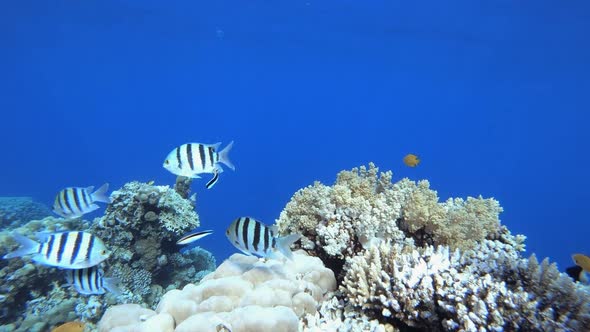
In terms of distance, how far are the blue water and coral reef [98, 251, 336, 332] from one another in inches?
1397

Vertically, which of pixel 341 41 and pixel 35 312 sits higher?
pixel 341 41

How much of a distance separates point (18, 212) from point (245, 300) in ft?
76.0

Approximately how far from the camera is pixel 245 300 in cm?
322

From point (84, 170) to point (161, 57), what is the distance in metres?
Result: 61.4

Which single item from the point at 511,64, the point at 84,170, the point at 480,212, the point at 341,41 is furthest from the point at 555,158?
the point at 84,170

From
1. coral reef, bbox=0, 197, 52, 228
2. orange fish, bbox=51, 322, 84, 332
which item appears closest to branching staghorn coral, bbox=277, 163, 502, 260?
orange fish, bbox=51, 322, 84, 332

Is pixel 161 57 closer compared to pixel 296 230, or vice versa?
pixel 296 230

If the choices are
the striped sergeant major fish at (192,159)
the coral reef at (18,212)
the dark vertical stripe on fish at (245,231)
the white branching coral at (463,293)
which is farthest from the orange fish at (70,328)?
the coral reef at (18,212)

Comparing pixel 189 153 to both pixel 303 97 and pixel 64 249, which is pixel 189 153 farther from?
pixel 303 97

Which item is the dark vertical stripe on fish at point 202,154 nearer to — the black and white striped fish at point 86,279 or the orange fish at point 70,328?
the black and white striped fish at point 86,279

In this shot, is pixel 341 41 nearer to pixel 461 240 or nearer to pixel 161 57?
pixel 161 57

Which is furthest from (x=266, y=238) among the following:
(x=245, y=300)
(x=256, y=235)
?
(x=245, y=300)

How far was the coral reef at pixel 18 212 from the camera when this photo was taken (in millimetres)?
18812

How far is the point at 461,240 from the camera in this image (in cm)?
460
